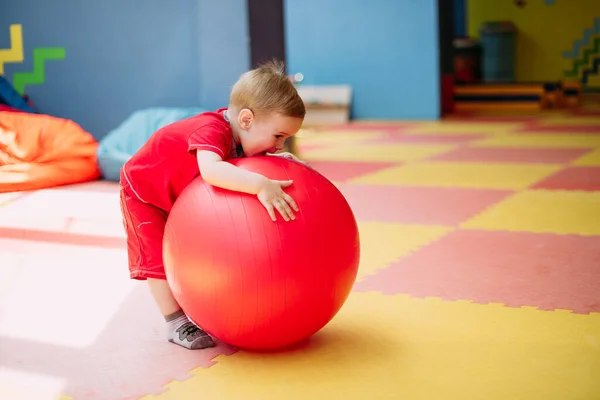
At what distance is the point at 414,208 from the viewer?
15.5ft

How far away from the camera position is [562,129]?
28.6 ft

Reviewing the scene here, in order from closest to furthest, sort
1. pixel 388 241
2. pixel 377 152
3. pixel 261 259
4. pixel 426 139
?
pixel 261 259 < pixel 388 241 < pixel 377 152 < pixel 426 139

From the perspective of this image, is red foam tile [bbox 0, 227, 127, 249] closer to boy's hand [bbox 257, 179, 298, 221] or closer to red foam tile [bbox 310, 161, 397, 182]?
boy's hand [bbox 257, 179, 298, 221]

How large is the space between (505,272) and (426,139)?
205 inches

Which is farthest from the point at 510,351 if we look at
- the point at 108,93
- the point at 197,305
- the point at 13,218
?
the point at 108,93

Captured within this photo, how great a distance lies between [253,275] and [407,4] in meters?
8.70

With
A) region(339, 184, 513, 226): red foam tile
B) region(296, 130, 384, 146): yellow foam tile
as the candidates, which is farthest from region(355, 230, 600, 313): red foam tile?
region(296, 130, 384, 146): yellow foam tile

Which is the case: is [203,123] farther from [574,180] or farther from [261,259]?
[574,180]

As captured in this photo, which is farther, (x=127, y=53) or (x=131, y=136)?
(x=127, y=53)

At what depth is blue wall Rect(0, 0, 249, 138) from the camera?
5902 millimetres

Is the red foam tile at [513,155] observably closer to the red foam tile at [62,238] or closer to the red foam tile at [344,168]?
the red foam tile at [344,168]

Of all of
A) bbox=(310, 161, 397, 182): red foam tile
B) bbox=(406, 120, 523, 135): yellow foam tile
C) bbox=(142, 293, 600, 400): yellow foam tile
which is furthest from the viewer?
bbox=(406, 120, 523, 135): yellow foam tile

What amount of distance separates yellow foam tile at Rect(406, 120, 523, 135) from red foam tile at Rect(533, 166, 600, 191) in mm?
2935

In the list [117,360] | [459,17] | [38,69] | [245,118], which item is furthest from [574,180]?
[459,17]
